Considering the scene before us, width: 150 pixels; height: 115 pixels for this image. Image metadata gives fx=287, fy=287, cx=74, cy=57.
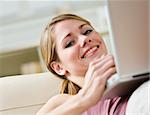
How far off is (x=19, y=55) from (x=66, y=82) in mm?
176

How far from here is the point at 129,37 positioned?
688 mm

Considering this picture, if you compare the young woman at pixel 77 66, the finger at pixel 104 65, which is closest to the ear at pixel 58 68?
the young woman at pixel 77 66

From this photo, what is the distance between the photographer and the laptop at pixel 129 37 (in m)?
0.68

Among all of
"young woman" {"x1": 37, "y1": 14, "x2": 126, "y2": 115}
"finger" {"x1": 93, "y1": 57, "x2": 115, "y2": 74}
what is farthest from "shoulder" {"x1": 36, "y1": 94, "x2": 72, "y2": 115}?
"finger" {"x1": 93, "y1": 57, "x2": 115, "y2": 74}

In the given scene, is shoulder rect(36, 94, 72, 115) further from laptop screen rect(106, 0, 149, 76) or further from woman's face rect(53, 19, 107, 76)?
laptop screen rect(106, 0, 149, 76)

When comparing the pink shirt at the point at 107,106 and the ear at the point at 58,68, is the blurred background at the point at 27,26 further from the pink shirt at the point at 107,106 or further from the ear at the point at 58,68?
the pink shirt at the point at 107,106

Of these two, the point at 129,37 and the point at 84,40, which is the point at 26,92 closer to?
the point at 84,40

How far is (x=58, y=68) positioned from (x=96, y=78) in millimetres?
131

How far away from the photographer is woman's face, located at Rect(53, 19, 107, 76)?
0.80m

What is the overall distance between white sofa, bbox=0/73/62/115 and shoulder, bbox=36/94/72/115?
0.14ft

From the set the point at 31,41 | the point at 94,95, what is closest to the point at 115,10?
the point at 94,95

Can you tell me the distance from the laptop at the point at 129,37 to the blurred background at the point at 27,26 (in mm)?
154

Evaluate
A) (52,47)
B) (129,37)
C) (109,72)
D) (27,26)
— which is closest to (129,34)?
(129,37)

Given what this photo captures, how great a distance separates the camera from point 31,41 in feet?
2.97
